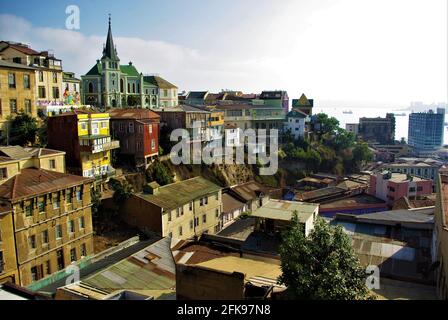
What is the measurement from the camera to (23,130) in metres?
25.7

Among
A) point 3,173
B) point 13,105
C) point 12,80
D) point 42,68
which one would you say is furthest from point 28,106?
point 3,173

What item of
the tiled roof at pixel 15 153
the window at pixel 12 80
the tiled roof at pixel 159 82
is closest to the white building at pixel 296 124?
the tiled roof at pixel 159 82

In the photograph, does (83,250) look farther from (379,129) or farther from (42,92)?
(379,129)

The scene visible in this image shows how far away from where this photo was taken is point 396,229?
19.3 metres

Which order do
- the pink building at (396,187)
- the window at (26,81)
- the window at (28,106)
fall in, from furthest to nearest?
the pink building at (396,187)
the window at (28,106)
the window at (26,81)

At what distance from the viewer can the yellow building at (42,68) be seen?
2950 centimetres

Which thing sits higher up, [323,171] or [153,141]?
[153,141]

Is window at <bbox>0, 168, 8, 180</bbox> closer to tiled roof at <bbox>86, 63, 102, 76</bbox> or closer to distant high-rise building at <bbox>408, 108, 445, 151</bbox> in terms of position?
tiled roof at <bbox>86, 63, 102, 76</bbox>

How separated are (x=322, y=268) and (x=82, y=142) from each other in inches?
756

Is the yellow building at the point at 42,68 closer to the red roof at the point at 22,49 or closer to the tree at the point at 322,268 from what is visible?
the red roof at the point at 22,49

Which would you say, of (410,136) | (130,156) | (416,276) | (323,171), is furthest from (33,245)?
(410,136)

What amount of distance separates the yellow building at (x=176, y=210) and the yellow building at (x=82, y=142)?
3621mm

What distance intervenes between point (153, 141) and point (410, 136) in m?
88.8
